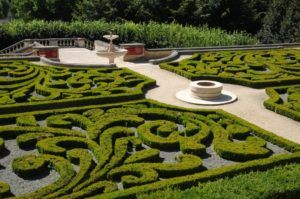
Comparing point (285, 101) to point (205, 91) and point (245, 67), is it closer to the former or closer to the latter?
point (205, 91)

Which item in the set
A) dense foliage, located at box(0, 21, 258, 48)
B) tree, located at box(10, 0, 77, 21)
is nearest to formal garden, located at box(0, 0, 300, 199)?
dense foliage, located at box(0, 21, 258, 48)

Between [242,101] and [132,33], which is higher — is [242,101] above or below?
below

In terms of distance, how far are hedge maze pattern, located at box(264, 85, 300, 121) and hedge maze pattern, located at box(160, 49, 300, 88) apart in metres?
0.91

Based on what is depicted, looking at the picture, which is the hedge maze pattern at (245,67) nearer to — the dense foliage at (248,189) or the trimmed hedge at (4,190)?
the dense foliage at (248,189)

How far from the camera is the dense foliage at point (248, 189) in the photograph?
7707mm

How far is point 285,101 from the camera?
15.1 metres

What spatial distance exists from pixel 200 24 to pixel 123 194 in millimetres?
35414

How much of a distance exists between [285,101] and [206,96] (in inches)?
111

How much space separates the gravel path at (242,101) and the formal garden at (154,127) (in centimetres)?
4

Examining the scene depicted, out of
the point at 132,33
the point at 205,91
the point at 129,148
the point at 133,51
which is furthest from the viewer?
the point at 132,33

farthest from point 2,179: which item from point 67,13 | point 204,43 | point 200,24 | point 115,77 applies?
point 67,13

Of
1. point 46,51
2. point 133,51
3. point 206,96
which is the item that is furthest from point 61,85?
point 133,51

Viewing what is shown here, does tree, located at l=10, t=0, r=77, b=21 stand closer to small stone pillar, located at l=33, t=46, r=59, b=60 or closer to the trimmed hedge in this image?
small stone pillar, located at l=33, t=46, r=59, b=60

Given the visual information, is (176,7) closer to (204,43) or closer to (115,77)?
(204,43)
